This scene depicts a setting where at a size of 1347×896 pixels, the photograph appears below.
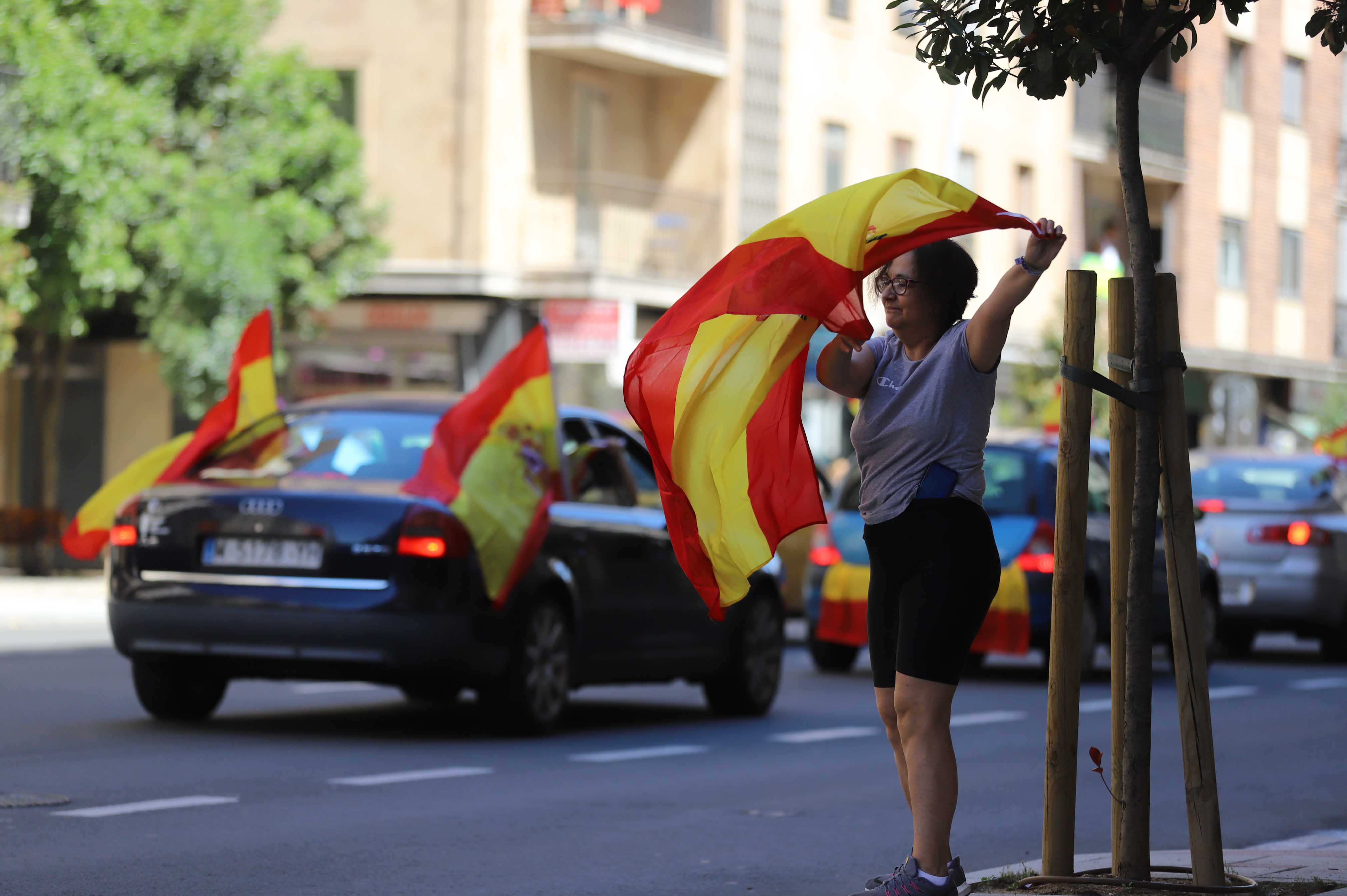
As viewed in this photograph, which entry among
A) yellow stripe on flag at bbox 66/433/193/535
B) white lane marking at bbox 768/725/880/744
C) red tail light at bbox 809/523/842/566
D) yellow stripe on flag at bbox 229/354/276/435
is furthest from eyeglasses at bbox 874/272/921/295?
red tail light at bbox 809/523/842/566

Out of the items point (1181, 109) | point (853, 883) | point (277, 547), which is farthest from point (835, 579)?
point (1181, 109)

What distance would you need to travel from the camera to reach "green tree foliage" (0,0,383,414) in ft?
85.9

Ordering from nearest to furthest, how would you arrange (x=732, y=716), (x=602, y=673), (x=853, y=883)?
(x=853, y=883), (x=602, y=673), (x=732, y=716)

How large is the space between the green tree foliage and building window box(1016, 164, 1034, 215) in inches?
697

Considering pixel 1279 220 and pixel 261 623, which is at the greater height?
pixel 1279 220

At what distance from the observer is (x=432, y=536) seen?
10.8 metres

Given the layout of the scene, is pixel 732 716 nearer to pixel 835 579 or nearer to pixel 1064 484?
pixel 835 579

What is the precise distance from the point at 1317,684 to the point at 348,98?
19.3 meters

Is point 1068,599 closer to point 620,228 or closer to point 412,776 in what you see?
point 412,776

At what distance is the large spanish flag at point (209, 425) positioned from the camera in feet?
40.5

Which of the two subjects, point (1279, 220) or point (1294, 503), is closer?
point (1294, 503)

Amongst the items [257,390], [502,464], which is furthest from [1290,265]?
[502,464]

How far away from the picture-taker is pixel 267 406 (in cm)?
1270

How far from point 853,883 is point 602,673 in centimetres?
477
